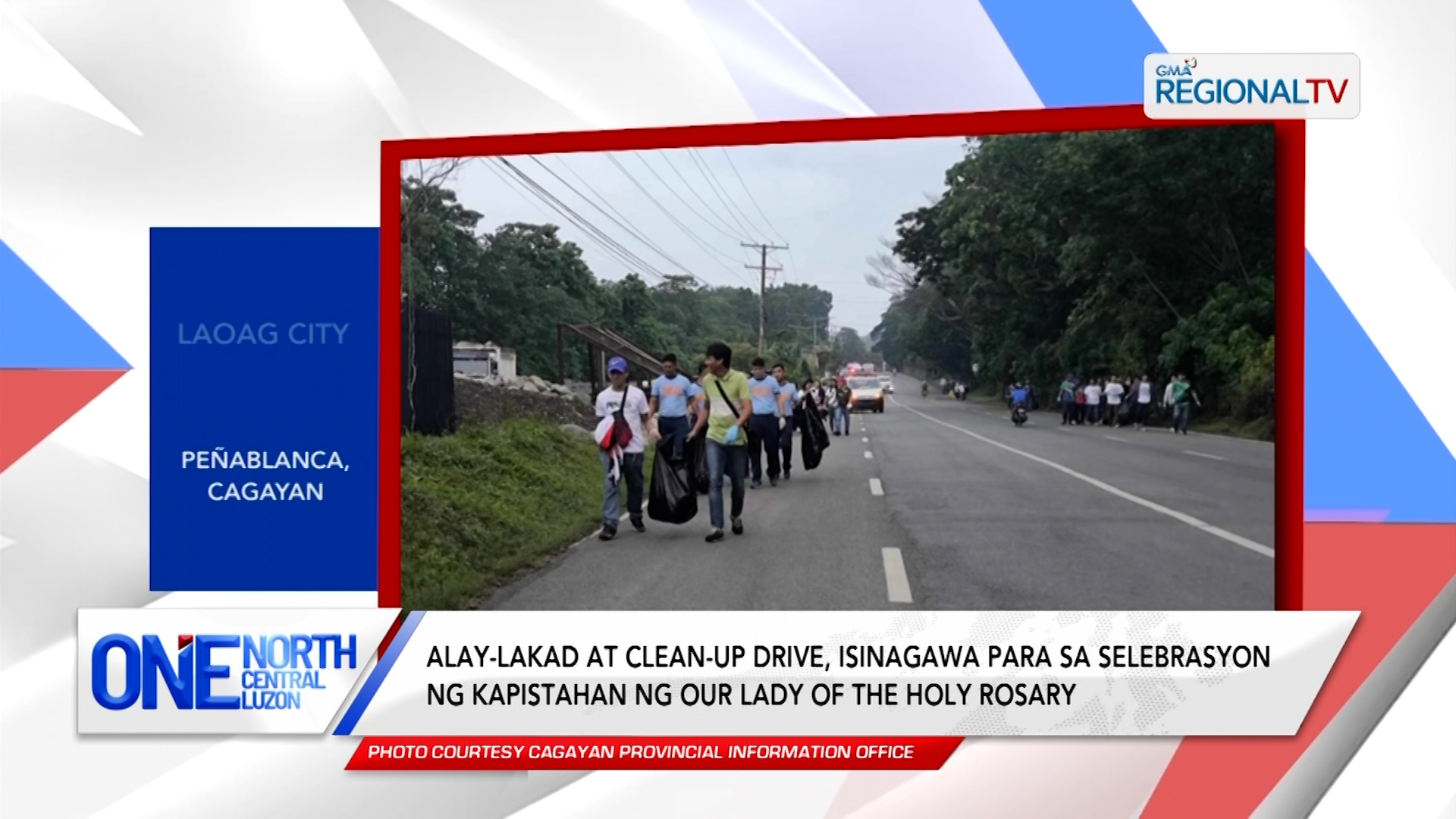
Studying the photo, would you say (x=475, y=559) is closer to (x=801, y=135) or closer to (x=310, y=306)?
(x=310, y=306)

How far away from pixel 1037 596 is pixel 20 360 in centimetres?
286

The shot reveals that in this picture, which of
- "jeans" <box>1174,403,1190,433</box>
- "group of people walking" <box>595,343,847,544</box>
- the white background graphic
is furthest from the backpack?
"jeans" <box>1174,403,1190,433</box>

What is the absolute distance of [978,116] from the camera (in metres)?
2.29

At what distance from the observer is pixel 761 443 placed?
11.2 feet

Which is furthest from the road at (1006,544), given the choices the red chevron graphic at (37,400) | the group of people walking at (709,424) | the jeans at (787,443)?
the red chevron graphic at (37,400)

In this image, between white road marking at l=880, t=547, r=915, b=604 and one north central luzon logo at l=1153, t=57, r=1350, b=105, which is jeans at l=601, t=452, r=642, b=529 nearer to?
white road marking at l=880, t=547, r=915, b=604

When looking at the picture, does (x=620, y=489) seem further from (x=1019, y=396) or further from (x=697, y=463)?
(x=1019, y=396)

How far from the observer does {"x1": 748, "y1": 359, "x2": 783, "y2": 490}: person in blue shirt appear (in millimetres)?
2900

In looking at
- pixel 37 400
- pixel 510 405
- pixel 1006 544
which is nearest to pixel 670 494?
pixel 510 405

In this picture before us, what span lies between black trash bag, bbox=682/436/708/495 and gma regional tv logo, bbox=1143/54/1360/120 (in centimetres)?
161

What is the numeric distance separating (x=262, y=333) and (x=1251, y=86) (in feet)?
8.64

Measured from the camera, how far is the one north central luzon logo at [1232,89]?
221 centimetres

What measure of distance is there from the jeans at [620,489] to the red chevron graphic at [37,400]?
4.37 ft

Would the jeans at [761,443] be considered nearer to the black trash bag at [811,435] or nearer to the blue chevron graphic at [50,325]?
the black trash bag at [811,435]
